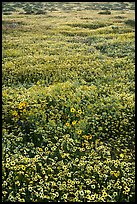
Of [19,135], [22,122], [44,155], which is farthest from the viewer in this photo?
[22,122]

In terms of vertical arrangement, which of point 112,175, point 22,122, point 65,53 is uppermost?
point 65,53

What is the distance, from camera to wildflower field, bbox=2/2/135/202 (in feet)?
29.2

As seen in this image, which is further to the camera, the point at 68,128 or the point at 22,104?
the point at 22,104

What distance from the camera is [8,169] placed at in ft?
30.8

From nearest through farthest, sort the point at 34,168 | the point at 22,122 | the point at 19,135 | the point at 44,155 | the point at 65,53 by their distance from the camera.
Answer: the point at 34,168 < the point at 44,155 < the point at 19,135 < the point at 22,122 < the point at 65,53

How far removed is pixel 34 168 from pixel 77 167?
1.34m

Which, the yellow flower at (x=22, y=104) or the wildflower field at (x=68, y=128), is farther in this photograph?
the yellow flower at (x=22, y=104)

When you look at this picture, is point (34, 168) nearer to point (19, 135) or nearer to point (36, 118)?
point (19, 135)

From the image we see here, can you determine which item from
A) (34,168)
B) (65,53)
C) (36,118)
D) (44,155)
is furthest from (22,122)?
(65,53)

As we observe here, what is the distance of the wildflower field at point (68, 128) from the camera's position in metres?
8.91

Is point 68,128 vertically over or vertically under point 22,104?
under

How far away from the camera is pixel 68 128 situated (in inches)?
457

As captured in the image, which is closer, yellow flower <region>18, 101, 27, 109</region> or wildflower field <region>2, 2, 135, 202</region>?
wildflower field <region>2, 2, 135, 202</region>

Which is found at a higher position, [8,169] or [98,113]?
[98,113]
